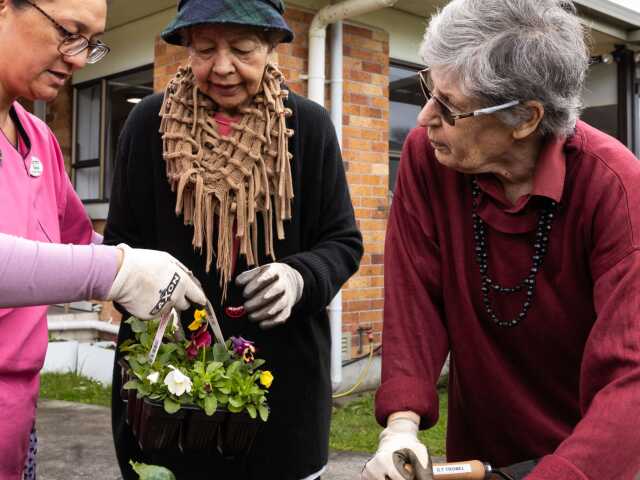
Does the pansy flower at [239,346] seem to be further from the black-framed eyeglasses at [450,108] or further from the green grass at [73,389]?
the green grass at [73,389]

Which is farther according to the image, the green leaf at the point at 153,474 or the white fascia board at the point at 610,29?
the white fascia board at the point at 610,29

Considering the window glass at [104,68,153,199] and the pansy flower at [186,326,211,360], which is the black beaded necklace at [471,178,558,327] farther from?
the window glass at [104,68,153,199]

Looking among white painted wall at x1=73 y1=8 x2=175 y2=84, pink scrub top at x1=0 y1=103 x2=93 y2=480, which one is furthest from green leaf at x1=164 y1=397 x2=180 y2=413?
white painted wall at x1=73 y1=8 x2=175 y2=84

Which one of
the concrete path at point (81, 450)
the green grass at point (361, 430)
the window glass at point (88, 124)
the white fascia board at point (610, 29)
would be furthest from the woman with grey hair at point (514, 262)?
the window glass at point (88, 124)

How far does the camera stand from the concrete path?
4387mm

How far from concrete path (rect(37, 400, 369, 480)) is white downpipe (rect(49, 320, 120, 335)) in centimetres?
108

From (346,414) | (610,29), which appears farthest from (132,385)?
(610,29)

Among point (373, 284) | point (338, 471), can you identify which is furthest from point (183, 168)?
point (373, 284)

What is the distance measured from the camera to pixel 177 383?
1684 mm

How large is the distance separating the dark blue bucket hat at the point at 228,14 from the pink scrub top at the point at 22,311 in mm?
A: 497

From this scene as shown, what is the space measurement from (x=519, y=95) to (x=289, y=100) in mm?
772

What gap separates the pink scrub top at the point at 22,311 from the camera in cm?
175

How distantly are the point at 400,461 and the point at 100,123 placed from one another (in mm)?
6533

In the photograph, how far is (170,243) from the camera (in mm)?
2150
